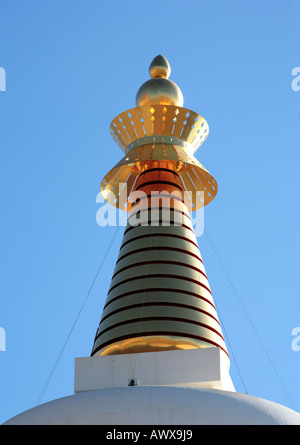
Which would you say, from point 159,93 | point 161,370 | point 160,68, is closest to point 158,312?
point 161,370

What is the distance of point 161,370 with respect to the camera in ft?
45.5

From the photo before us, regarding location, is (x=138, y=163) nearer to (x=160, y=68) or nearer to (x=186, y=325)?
(x=160, y=68)

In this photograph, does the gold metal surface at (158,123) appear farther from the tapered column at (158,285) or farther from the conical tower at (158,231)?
the tapered column at (158,285)

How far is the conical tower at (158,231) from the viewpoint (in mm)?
14938

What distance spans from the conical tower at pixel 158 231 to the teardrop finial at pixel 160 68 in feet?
0.10

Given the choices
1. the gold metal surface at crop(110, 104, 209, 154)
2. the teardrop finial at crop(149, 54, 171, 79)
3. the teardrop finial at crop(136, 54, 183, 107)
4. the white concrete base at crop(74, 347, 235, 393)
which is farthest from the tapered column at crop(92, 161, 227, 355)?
the teardrop finial at crop(149, 54, 171, 79)

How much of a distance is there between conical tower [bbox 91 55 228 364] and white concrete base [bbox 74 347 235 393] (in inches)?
20.4

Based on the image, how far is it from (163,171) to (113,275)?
327 centimetres

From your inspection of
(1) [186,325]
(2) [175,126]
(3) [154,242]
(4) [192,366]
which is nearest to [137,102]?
(2) [175,126]

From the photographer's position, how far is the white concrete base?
13.7 metres

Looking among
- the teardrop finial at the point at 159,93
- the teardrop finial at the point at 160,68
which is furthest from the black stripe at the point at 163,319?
the teardrop finial at the point at 160,68

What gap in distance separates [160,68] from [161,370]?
33.5ft

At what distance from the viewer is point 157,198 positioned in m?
17.8

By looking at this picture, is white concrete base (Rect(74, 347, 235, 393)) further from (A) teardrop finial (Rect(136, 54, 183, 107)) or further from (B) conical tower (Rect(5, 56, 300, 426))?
(A) teardrop finial (Rect(136, 54, 183, 107))
